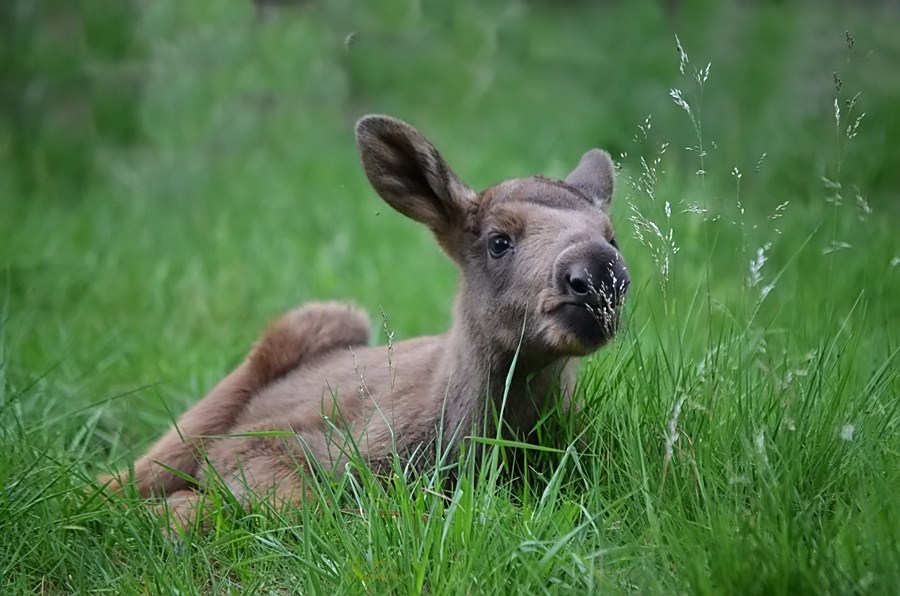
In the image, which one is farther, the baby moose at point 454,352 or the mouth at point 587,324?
the baby moose at point 454,352

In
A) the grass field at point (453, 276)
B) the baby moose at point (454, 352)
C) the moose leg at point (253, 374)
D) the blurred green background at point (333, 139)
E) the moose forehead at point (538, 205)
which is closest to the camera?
the grass field at point (453, 276)

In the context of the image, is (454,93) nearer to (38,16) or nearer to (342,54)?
(342,54)

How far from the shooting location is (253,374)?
6.04m

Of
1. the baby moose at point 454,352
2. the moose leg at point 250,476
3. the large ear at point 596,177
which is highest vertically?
the large ear at point 596,177

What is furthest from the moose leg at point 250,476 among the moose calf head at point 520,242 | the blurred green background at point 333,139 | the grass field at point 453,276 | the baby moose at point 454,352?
the blurred green background at point 333,139

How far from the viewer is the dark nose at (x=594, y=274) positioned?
4.22m

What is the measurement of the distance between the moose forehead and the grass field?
9.2 inches

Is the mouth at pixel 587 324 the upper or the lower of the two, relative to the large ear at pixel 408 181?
lower

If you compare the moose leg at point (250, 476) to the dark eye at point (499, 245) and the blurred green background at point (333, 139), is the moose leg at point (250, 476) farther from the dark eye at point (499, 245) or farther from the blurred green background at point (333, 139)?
the blurred green background at point (333, 139)

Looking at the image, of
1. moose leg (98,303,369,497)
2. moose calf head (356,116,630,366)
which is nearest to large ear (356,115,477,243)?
moose calf head (356,116,630,366)

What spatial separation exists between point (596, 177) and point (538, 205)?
708 millimetres

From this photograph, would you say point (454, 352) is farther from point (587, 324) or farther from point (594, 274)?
point (594, 274)

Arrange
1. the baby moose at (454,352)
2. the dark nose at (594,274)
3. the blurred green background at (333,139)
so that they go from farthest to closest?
the blurred green background at (333,139) → the baby moose at (454,352) → the dark nose at (594,274)

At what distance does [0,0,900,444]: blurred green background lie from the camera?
8.05 meters
